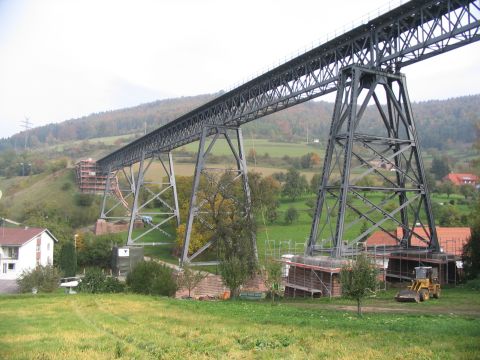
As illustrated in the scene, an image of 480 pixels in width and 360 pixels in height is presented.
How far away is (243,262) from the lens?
22.6 m

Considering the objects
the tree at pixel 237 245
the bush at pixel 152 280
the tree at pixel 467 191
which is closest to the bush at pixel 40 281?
the bush at pixel 152 280

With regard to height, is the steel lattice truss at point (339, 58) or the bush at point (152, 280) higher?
the steel lattice truss at point (339, 58)

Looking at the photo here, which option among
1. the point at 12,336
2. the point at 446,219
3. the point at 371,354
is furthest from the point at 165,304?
the point at 446,219

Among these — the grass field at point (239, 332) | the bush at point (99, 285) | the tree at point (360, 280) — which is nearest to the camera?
the grass field at point (239, 332)

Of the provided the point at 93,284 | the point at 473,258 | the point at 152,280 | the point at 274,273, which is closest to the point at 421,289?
the point at 473,258

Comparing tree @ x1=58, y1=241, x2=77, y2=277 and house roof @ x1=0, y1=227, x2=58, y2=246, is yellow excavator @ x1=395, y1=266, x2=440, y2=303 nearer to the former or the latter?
tree @ x1=58, y1=241, x2=77, y2=277

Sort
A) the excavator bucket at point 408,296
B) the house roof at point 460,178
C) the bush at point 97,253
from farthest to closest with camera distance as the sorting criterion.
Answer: the house roof at point 460,178 → the bush at point 97,253 → the excavator bucket at point 408,296

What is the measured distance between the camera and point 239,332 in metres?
11.3

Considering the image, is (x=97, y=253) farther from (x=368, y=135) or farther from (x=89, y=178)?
(x=89, y=178)

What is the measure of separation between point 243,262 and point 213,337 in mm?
11956

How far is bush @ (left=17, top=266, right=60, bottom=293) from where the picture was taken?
92.9ft

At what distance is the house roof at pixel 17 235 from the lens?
124 feet

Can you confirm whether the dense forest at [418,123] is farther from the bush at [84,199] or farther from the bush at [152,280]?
the bush at [152,280]

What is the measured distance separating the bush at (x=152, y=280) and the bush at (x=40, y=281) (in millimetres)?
6073
